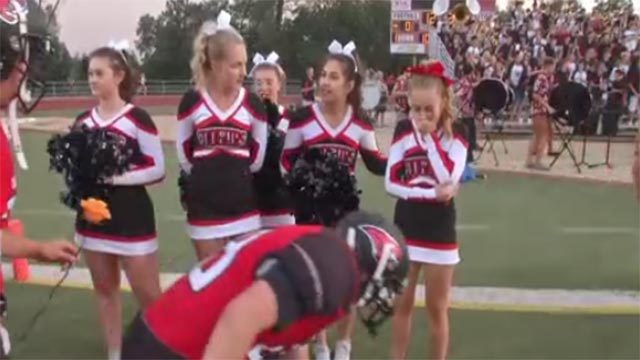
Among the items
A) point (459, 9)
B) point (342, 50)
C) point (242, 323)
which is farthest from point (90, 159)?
point (459, 9)

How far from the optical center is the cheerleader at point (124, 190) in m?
4.99

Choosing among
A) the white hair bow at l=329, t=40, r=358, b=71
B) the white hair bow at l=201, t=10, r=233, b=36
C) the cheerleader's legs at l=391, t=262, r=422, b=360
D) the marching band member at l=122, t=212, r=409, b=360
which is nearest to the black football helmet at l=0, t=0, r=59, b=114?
the marching band member at l=122, t=212, r=409, b=360

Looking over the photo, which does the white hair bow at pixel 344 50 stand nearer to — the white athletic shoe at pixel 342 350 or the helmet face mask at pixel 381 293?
the white athletic shoe at pixel 342 350

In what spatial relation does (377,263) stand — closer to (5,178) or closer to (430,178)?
(5,178)

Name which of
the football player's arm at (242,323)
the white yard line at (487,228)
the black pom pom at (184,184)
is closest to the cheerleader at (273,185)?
the black pom pom at (184,184)

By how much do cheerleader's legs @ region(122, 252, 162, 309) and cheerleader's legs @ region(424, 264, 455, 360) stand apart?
55.0 inches

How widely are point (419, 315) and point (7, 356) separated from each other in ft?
8.52

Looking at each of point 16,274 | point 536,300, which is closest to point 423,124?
point 536,300

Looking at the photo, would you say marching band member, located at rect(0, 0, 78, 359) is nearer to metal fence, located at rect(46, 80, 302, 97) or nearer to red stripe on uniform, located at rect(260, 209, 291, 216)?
red stripe on uniform, located at rect(260, 209, 291, 216)

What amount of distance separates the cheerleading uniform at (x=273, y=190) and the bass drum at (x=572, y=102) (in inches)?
394

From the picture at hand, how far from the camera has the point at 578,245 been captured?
8867 mm

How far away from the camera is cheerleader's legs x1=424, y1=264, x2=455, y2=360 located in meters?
5.02

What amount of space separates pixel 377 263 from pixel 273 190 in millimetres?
3195

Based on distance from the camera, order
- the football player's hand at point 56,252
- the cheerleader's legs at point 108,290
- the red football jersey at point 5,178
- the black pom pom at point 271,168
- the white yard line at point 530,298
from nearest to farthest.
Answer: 1. the football player's hand at point 56,252
2. the red football jersey at point 5,178
3. the cheerleader's legs at point 108,290
4. the black pom pom at point 271,168
5. the white yard line at point 530,298
